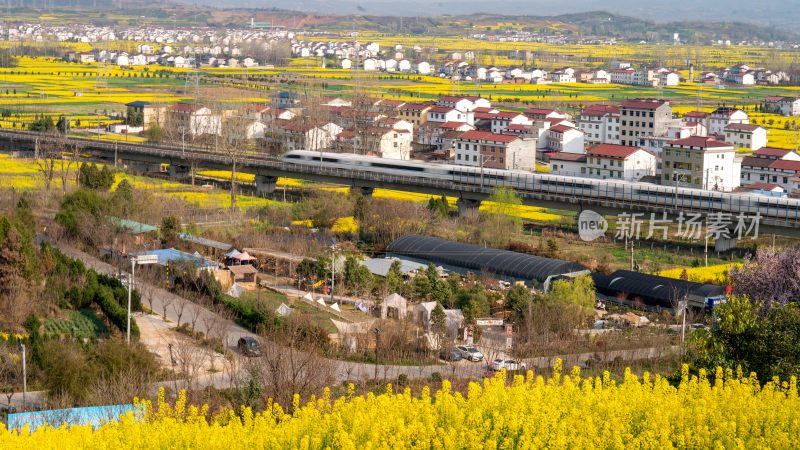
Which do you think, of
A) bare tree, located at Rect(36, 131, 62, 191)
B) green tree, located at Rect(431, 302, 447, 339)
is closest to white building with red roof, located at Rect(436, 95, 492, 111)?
bare tree, located at Rect(36, 131, 62, 191)

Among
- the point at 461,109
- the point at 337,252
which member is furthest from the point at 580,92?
the point at 337,252

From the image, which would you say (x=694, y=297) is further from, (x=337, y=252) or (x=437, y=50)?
(x=437, y=50)

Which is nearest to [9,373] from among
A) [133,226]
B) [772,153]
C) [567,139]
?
[133,226]

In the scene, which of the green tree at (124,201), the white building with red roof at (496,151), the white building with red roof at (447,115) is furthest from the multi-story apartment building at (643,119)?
the green tree at (124,201)

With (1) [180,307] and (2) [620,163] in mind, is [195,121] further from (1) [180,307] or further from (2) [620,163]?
(1) [180,307]

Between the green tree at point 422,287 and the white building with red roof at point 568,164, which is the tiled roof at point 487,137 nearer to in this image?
the white building with red roof at point 568,164

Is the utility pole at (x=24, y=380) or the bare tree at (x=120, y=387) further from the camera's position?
the utility pole at (x=24, y=380)

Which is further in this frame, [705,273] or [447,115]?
[447,115]
